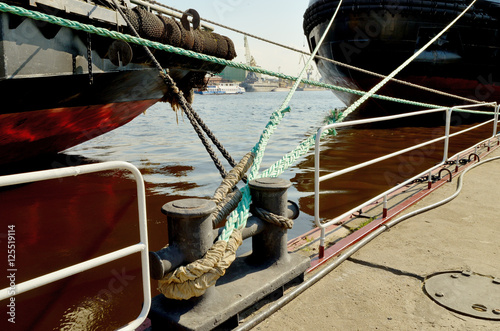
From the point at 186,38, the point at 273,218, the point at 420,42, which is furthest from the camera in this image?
the point at 420,42

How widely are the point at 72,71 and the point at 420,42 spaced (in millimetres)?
9915

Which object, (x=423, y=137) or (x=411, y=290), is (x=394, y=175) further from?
(x=423, y=137)

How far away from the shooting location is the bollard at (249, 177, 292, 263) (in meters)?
2.19

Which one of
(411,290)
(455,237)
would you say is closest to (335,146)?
(455,237)

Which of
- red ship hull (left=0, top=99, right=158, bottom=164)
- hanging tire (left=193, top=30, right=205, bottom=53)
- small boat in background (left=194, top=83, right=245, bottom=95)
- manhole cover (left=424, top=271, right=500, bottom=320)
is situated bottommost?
manhole cover (left=424, top=271, right=500, bottom=320)

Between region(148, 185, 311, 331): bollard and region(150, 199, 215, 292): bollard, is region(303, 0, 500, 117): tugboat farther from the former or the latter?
region(150, 199, 215, 292): bollard

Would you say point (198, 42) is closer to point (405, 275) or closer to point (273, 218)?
point (273, 218)

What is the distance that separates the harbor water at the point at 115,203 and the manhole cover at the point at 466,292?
2.02 metres

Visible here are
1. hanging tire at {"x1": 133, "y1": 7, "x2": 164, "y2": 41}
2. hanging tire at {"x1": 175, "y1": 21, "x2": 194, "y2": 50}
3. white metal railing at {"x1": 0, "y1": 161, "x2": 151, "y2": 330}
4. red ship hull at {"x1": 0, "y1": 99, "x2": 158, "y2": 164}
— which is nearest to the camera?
white metal railing at {"x1": 0, "y1": 161, "x2": 151, "y2": 330}

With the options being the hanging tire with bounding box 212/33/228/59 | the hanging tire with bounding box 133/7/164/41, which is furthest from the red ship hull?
the hanging tire with bounding box 212/33/228/59

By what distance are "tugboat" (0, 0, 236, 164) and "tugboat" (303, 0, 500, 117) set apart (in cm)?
632

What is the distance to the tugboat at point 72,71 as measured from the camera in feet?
13.7

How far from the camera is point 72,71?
15.3ft

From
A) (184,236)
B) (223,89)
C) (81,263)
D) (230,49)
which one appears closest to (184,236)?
(184,236)
